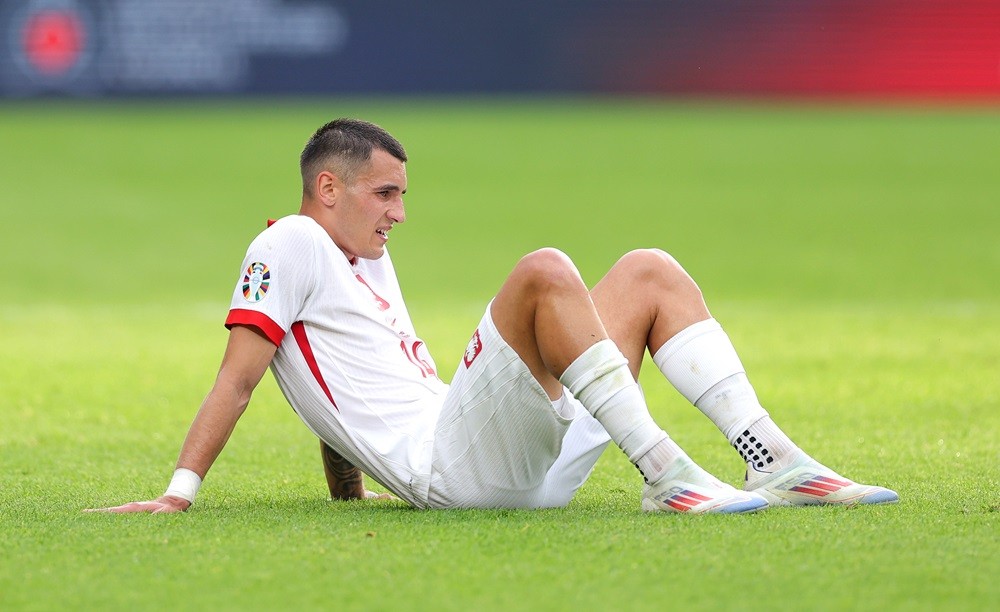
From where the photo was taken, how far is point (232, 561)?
11.0 feet

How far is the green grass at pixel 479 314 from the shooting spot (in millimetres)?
3244

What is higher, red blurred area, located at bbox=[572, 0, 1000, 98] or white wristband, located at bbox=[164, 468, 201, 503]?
red blurred area, located at bbox=[572, 0, 1000, 98]

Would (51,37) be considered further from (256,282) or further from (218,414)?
(218,414)

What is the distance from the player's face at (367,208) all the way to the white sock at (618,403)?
0.75m

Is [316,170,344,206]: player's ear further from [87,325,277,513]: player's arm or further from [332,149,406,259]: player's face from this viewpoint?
[87,325,277,513]: player's arm

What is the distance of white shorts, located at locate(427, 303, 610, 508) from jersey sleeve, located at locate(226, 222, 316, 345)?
51cm

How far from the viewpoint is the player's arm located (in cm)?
382

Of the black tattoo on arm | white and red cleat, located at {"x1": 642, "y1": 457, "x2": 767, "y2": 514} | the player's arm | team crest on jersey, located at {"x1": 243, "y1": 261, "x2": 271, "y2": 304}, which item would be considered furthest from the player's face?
white and red cleat, located at {"x1": 642, "y1": 457, "x2": 767, "y2": 514}

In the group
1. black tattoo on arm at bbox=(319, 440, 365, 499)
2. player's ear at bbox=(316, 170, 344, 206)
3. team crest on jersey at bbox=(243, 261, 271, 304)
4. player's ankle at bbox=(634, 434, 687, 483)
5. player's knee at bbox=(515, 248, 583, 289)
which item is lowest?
black tattoo on arm at bbox=(319, 440, 365, 499)

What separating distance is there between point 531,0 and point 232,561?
16259 mm

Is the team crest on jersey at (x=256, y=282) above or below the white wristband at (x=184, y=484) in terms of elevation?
above

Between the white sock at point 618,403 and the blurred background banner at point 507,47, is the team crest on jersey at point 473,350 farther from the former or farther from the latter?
the blurred background banner at point 507,47

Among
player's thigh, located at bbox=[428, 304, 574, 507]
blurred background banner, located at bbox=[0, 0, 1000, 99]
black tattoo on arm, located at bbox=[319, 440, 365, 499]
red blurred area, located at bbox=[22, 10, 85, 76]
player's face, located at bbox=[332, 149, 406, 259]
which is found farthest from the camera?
blurred background banner, located at bbox=[0, 0, 1000, 99]

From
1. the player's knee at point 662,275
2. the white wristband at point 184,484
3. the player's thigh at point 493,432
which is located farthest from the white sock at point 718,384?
the white wristband at point 184,484
